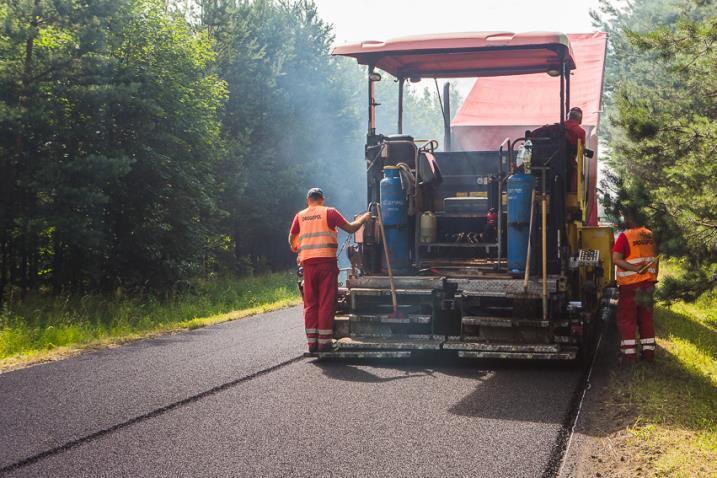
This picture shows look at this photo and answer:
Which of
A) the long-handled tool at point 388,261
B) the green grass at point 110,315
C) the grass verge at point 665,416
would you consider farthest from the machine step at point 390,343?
the green grass at point 110,315

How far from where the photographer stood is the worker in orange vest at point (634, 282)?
24.5 ft

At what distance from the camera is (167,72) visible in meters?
17.4

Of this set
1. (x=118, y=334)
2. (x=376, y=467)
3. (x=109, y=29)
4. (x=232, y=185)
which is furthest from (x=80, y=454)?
(x=232, y=185)

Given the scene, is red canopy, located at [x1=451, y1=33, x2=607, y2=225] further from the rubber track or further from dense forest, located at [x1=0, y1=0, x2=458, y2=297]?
the rubber track

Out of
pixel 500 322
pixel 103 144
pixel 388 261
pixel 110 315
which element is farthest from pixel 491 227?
pixel 103 144

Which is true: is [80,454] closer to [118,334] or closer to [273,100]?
[118,334]

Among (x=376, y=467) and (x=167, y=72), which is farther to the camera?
(x=167, y=72)

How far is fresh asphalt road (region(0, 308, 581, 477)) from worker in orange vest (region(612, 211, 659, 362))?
2.53 ft

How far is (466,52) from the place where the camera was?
824 centimetres

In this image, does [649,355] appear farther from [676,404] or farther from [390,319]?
[390,319]

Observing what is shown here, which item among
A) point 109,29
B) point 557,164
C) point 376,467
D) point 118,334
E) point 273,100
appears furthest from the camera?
point 273,100

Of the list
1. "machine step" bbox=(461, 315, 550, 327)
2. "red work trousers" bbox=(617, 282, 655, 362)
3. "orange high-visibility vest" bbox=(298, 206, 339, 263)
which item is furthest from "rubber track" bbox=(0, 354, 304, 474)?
"red work trousers" bbox=(617, 282, 655, 362)

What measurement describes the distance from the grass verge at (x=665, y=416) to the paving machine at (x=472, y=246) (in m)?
0.79

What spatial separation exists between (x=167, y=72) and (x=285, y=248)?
1124cm
